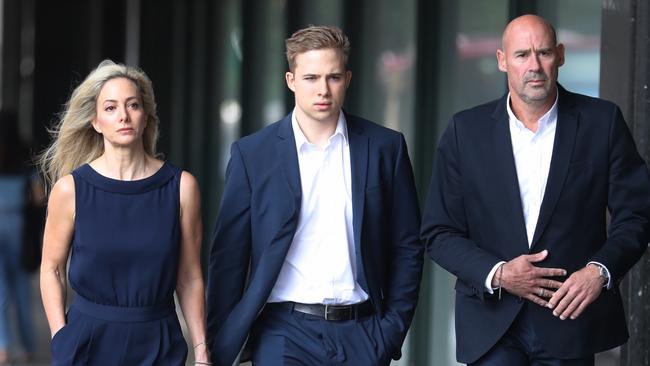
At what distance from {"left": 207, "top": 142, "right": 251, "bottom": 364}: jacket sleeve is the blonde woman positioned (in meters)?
0.07

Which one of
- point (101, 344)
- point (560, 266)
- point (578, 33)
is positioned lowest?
point (101, 344)

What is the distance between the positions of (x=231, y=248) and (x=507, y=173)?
1.12 m

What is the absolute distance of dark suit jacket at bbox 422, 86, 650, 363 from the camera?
462 cm

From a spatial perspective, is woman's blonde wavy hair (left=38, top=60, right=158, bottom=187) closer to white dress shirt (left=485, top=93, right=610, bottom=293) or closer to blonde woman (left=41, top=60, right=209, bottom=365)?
blonde woman (left=41, top=60, right=209, bottom=365)

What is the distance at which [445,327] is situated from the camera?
28.1 feet

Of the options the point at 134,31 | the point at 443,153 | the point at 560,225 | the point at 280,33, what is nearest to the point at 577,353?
the point at 560,225

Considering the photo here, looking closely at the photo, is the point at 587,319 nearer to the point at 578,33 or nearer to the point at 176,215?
the point at 176,215

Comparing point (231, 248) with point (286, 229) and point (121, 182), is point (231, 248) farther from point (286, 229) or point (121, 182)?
point (121, 182)

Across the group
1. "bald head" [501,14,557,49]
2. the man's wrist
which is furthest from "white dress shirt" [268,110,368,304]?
the man's wrist

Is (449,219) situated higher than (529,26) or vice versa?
(529,26)

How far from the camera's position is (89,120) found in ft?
16.6

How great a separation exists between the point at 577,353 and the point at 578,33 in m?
3.13

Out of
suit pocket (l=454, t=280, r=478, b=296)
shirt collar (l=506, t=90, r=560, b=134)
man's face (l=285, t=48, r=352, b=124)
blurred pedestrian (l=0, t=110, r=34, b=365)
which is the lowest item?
blurred pedestrian (l=0, t=110, r=34, b=365)

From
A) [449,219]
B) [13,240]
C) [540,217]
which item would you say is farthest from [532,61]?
[13,240]
